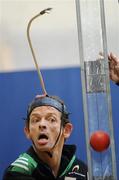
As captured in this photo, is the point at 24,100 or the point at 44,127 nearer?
the point at 44,127

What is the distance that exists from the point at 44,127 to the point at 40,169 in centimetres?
10

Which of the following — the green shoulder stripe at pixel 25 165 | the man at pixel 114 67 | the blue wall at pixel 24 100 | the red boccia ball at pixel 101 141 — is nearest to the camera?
the red boccia ball at pixel 101 141


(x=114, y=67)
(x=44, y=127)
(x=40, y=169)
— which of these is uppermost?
(x=114, y=67)

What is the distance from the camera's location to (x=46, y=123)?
0.77m

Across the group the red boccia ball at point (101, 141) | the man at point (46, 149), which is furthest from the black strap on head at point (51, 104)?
the red boccia ball at point (101, 141)

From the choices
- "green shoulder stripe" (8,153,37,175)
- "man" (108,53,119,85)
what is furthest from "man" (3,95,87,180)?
"man" (108,53,119,85)

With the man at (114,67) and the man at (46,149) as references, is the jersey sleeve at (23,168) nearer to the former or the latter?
the man at (46,149)

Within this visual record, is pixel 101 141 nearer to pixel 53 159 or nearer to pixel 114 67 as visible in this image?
pixel 114 67

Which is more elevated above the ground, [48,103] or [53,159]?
[48,103]

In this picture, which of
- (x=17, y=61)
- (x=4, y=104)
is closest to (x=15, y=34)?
(x=17, y=61)

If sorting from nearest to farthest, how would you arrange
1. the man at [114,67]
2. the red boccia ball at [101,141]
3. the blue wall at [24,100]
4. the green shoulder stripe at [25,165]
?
1. the red boccia ball at [101,141]
2. the man at [114,67]
3. the green shoulder stripe at [25,165]
4. the blue wall at [24,100]

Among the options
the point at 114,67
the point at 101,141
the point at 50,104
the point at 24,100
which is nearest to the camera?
the point at 101,141

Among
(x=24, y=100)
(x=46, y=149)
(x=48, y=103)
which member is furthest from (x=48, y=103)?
(x=24, y=100)

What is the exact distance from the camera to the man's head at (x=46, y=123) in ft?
2.51
